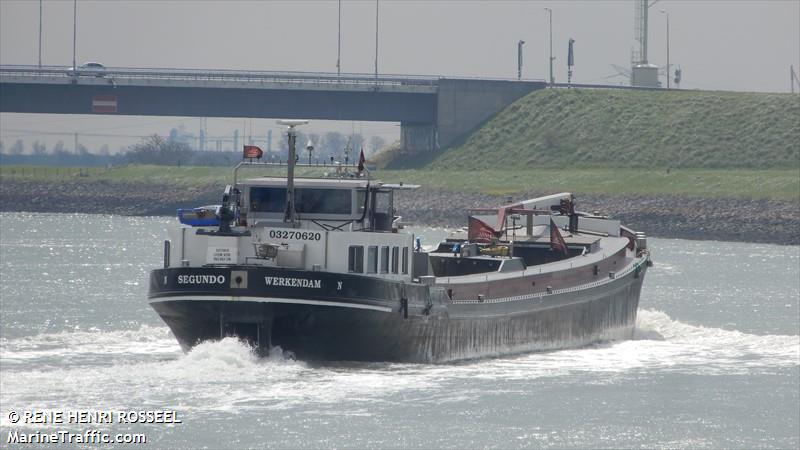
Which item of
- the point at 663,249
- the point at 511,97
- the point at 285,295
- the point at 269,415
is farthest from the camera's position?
the point at 511,97

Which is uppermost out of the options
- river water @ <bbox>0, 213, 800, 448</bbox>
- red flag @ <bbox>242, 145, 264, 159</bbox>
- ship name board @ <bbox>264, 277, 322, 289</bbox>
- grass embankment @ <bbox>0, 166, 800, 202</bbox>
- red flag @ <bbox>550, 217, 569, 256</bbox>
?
grass embankment @ <bbox>0, 166, 800, 202</bbox>

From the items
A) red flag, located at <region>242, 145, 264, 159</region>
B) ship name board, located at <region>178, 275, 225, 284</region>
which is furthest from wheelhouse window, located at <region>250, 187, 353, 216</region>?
ship name board, located at <region>178, 275, 225, 284</region>

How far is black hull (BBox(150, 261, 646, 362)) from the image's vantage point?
4122cm

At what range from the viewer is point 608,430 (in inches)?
1430

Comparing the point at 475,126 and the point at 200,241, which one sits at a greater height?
the point at 475,126

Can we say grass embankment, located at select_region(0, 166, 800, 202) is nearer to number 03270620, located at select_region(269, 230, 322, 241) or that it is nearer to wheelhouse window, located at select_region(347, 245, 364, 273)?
wheelhouse window, located at select_region(347, 245, 364, 273)

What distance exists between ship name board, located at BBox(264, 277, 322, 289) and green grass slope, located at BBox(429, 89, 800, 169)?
98.4 m

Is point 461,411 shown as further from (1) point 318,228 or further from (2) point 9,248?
(2) point 9,248

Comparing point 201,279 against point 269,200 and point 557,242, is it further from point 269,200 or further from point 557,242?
point 557,242

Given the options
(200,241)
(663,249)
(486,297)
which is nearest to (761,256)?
(663,249)

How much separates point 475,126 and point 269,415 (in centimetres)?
11775

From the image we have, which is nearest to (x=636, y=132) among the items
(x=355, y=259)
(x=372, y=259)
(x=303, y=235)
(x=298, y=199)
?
(x=298, y=199)

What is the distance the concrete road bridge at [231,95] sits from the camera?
465 feet

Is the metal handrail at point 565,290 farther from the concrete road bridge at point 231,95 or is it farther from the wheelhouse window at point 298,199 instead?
the concrete road bridge at point 231,95
